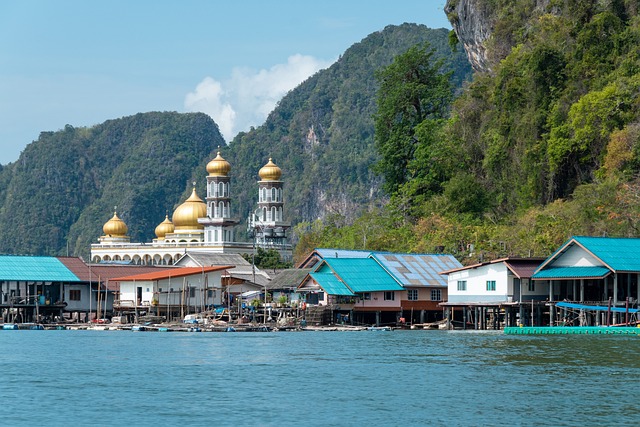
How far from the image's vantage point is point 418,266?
70.6 meters

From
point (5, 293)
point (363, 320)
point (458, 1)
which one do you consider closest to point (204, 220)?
point (458, 1)

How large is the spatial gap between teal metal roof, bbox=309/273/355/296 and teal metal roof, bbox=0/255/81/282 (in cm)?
Result: 1911

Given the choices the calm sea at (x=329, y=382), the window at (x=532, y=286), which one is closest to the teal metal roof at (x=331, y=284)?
the window at (x=532, y=286)

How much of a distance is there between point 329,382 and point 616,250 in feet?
79.5

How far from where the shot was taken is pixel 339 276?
222ft

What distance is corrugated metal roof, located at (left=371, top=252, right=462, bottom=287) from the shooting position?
6888cm

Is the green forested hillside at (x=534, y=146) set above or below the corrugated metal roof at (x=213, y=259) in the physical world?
above

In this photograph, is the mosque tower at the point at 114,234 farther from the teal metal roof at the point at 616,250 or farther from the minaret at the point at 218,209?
the teal metal roof at the point at 616,250

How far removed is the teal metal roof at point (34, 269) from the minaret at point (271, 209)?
54.5 meters

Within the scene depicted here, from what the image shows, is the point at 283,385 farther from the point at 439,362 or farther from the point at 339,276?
the point at 339,276

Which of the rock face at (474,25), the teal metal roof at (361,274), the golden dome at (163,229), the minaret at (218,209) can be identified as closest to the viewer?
the teal metal roof at (361,274)

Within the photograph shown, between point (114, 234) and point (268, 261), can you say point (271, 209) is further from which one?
point (268, 261)

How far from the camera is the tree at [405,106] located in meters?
92.4

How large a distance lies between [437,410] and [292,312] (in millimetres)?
40248
